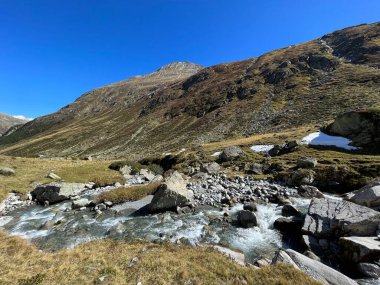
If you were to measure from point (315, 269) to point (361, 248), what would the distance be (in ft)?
10.3

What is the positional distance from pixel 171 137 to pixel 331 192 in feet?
300

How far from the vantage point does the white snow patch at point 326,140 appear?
41.6 meters

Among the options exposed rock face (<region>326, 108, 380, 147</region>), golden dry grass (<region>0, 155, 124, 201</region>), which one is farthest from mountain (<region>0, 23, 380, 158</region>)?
golden dry grass (<region>0, 155, 124, 201</region>)

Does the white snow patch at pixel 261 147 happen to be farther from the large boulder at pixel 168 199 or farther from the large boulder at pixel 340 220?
the large boulder at pixel 340 220

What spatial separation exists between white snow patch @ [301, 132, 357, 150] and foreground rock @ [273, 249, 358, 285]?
33.1 metres

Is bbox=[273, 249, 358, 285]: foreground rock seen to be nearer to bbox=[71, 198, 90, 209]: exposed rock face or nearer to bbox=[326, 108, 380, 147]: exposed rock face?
bbox=[71, 198, 90, 209]: exposed rock face

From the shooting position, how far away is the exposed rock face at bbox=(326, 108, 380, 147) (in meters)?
39.5

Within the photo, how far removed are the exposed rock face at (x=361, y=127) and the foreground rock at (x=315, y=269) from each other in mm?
33850

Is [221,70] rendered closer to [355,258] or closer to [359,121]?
[359,121]

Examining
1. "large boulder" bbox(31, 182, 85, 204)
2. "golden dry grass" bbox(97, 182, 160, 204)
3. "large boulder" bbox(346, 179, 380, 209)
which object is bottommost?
"large boulder" bbox(346, 179, 380, 209)

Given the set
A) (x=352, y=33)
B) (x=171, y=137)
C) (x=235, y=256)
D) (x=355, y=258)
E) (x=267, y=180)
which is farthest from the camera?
(x=352, y=33)

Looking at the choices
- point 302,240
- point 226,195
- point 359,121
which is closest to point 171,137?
point 359,121

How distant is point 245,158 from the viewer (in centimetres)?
A: 4325

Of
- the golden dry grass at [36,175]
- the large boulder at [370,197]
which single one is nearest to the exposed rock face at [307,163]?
the large boulder at [370,197]
